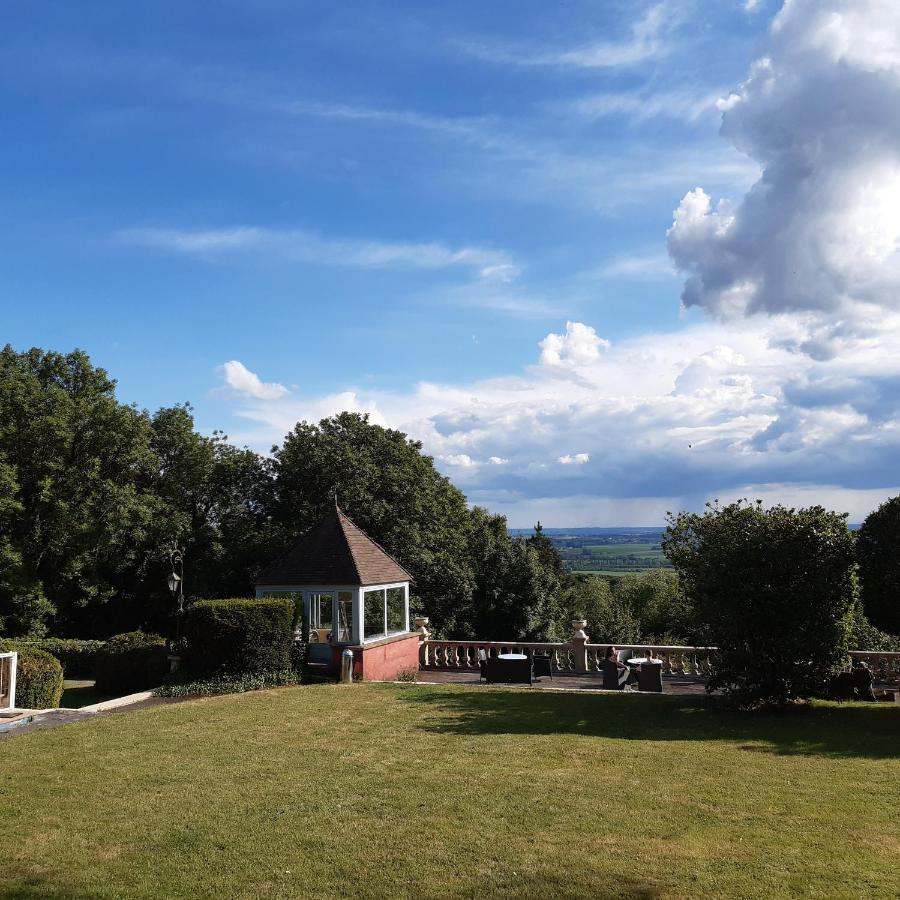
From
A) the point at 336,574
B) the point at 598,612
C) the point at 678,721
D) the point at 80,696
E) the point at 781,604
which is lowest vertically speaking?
the point at 598,612

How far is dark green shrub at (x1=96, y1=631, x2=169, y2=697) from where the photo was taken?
18.6m

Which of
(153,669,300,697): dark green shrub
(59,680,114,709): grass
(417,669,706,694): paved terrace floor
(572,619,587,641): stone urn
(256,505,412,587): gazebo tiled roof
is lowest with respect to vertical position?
(417,669,706,694): paved terrace floor

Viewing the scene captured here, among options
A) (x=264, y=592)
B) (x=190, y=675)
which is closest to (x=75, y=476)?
(x=264, y=592)

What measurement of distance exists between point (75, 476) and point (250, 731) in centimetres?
2029

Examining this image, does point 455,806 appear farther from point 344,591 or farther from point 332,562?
point 332,562

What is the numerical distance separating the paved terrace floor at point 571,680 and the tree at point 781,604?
2833mm

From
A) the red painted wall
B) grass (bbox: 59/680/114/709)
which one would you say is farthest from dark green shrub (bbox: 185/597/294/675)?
grass (bbox: 59/680/114/709)

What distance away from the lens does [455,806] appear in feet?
25.6

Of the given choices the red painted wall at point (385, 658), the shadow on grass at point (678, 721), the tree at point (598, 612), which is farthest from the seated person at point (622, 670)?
the tree at point (598, 612)

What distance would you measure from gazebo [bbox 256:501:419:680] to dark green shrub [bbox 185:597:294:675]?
1845 mm

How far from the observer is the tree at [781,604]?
531 inches

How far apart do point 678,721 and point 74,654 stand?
1857 cm

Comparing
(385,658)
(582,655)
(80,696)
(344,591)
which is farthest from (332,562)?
(582,655)

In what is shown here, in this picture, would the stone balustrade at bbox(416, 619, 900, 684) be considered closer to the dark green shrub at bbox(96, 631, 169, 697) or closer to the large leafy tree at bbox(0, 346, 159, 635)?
the dark green shrub at bbox(96, 631, 169, 697)
